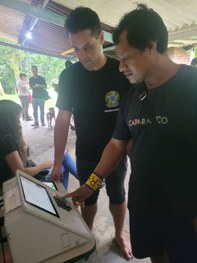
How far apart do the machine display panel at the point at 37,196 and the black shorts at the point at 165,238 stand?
36 cm

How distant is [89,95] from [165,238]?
0.79 m

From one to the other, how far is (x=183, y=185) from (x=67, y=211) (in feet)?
1.32

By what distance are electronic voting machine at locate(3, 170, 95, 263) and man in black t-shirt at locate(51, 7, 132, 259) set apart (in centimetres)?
61

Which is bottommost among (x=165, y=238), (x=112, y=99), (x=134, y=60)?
(x=165, y=238)

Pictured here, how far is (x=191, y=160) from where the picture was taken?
789 millimetres

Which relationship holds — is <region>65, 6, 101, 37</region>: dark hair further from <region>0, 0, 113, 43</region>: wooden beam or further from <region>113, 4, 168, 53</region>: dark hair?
<region>0, 0, 113, 43</region>: wooden beam

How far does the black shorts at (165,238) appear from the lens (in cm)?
85

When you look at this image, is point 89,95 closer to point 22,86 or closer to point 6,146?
point 6,146

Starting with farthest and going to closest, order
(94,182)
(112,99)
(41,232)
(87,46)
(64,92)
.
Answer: (64,92), (112,99), (87,46), (94,182), (41,232)

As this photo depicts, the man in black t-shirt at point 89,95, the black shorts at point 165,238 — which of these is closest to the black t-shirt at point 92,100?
the man in black t-shirt at point 89,95

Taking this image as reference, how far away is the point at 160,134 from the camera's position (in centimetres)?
81

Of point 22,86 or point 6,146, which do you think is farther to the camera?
point 22,86

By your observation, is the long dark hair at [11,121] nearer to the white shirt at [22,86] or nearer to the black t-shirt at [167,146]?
Answer: the black t-shirt at [167,146]

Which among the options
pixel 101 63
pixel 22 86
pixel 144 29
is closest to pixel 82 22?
pixel 101 63
